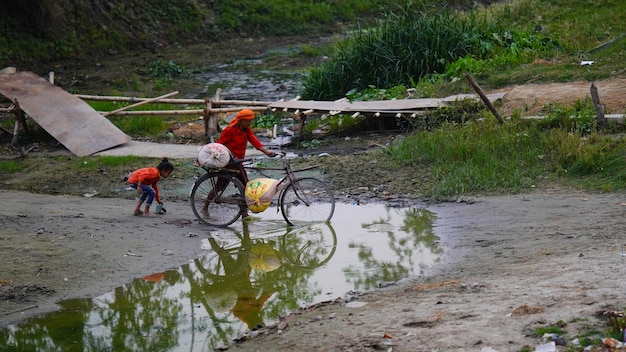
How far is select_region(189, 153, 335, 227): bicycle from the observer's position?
10422 mm

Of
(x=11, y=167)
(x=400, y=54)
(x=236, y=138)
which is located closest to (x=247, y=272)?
(x=236, y=138)

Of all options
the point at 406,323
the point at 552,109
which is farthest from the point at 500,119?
the point at 406,323

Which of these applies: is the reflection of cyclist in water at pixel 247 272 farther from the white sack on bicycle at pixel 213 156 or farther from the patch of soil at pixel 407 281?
the white sack on bicycle at pixel 213 156

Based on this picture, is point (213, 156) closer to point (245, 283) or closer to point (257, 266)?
point (257, 266)

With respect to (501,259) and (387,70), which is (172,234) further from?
(387,70)

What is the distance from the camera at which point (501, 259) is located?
836 cm

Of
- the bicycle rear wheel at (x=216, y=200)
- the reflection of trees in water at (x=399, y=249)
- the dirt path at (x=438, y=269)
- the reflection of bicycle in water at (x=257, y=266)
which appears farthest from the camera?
the bicycle rear wheel at (x=216, y=200)

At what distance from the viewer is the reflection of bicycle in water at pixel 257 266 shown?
809 centimetres

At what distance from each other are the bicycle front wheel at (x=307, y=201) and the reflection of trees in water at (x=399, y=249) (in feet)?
1.99

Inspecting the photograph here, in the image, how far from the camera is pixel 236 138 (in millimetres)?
10609

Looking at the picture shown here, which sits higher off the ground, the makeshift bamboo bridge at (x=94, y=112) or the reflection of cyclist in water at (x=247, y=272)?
the makeshift bamboo bridge at (x=94, y=112)

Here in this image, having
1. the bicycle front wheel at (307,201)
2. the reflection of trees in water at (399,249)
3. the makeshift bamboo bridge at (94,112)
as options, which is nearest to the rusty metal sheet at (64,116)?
the makeshift bamboo bridge at (94,112)

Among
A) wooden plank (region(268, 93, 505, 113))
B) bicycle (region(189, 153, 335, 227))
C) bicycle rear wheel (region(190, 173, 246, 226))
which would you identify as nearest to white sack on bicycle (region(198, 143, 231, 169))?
bicycle (region(189, 153, 335, 227))

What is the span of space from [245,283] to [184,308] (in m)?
0.90
